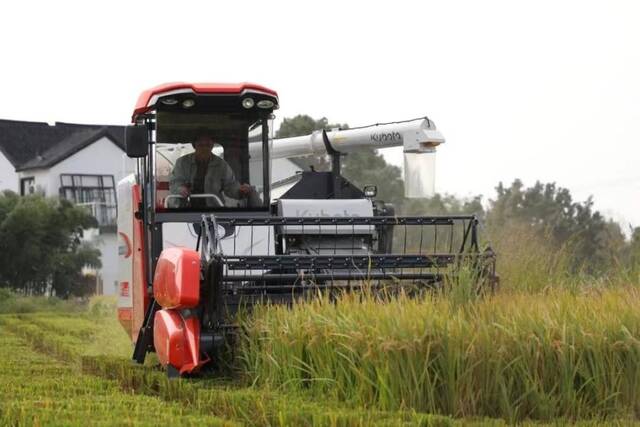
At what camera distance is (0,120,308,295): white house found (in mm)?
57750

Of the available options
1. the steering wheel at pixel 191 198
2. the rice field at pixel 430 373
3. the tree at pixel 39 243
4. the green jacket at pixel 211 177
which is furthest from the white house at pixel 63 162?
the rice field at pixel 430 373

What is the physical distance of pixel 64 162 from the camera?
2293 inches

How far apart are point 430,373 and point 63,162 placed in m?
50.8

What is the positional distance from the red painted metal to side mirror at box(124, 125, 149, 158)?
43 centimetres

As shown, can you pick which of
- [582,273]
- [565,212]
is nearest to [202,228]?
[582,273]

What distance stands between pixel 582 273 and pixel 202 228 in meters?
4.04

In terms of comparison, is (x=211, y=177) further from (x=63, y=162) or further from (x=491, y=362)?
(x=63, y=162)

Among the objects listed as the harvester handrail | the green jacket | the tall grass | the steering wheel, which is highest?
the green jacket

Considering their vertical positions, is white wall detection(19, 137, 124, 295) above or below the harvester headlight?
above

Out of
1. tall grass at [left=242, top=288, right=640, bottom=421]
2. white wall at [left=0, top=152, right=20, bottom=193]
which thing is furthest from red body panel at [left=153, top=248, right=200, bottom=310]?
white wall at [left=0, top=152, right=20, bottom=193]

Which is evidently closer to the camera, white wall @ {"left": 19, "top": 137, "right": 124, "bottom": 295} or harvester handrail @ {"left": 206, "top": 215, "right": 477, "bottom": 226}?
harvester handrail @ {"left": 206, "top": 215, "right": 477, "bottom": 226}

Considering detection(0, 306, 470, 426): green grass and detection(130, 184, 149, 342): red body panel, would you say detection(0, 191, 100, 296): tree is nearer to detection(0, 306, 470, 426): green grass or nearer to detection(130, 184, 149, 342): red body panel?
detection(0, 306, 470, 426): green grass

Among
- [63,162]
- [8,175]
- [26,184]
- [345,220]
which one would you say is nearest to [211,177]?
[345,220]

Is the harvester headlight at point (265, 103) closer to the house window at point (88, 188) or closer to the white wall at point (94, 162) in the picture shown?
the house window at point (88, 188)
